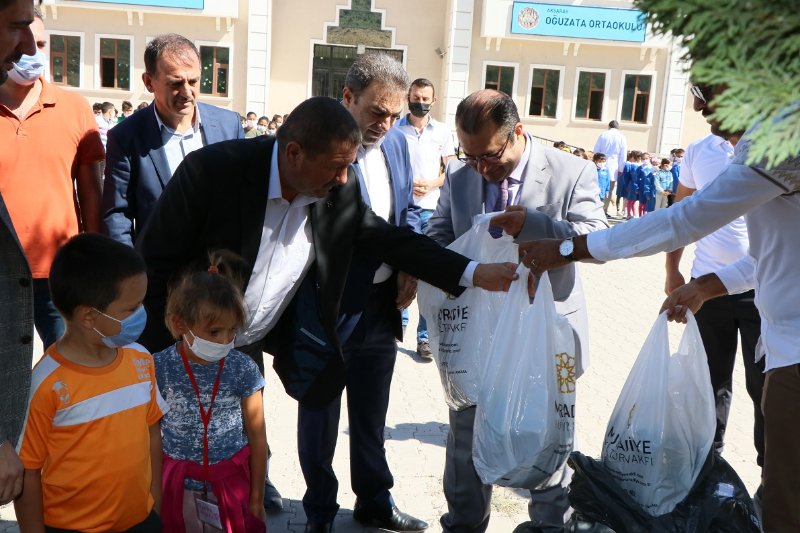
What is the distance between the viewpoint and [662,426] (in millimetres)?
2523

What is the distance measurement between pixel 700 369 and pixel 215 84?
26.9m

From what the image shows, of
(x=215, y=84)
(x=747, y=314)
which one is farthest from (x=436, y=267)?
(x=215, y=84)

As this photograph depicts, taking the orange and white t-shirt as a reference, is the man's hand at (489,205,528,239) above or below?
above

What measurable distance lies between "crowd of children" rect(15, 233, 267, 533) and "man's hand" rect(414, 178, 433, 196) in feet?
12.4

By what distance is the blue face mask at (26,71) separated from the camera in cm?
341

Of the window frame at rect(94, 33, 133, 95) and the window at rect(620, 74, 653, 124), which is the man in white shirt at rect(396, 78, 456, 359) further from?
the window at rect(620, 74, 653, 124)

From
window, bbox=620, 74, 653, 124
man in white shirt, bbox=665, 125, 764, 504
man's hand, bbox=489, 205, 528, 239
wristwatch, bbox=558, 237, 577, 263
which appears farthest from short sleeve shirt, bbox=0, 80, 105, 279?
window, bbox=620, 74, 653, 124

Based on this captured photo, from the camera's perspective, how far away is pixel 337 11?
27.8 m

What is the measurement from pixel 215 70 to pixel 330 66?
4.33 m

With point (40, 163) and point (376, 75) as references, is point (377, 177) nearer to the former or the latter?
point (376, 75)

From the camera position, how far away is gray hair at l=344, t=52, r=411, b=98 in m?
3.48

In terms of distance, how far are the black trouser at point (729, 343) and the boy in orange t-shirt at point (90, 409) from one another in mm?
2944

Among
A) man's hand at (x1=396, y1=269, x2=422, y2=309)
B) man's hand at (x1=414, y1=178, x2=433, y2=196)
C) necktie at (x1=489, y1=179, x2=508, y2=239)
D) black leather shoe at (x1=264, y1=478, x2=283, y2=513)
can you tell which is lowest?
black leather shoe at (x1=264, y1=478, x2=283, y2=513)

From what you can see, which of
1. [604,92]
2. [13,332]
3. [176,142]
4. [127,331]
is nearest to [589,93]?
[604,92]
